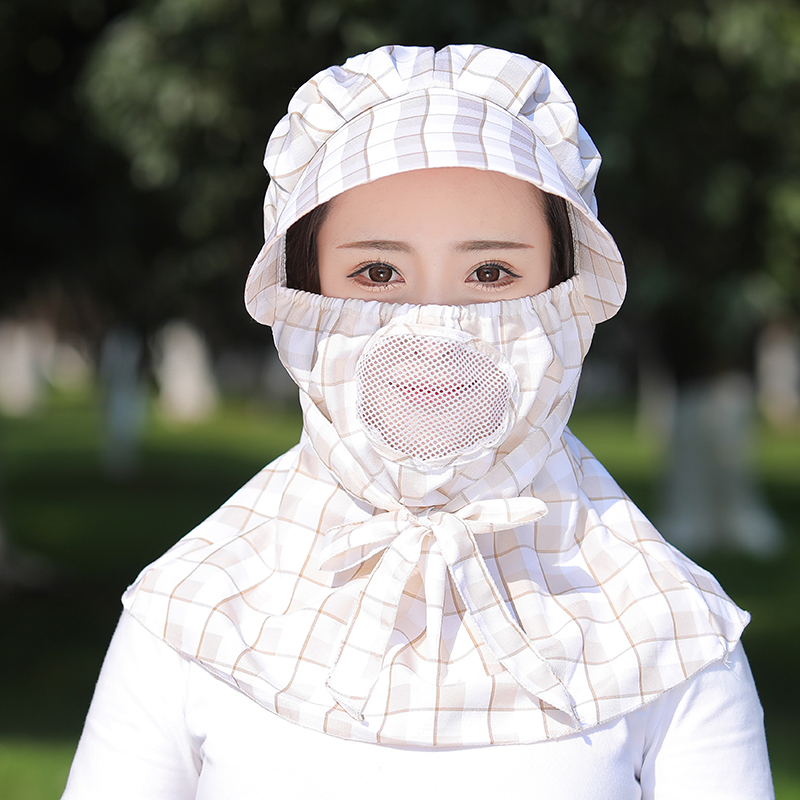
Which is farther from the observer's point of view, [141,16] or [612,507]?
[141,16]

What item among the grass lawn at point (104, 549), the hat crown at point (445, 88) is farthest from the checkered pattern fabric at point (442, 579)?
the grass lawn at point (104, 549)

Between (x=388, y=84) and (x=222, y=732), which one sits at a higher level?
(x=388, y=84)

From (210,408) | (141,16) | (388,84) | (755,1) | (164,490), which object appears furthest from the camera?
(210,408)

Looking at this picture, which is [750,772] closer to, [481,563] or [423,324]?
[481,563]

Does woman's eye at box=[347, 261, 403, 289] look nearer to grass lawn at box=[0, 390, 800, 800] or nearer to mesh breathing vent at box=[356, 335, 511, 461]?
mesh breathing vent at box=[356, 335, 511, 461]

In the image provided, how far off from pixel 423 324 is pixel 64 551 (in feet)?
31.3

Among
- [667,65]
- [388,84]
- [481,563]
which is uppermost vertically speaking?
[667,65]

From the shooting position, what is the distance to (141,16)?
5.91 meters

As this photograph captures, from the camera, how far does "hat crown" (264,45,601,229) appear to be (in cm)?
176

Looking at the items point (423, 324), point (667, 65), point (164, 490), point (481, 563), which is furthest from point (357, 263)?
point (164, 490)

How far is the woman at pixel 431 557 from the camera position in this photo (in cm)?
163

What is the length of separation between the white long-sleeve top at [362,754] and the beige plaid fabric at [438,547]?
38 mm

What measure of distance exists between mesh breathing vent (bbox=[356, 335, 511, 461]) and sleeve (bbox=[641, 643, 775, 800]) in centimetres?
50

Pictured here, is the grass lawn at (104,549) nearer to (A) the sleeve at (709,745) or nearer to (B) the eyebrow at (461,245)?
(A) the sleeve at (709,745)
